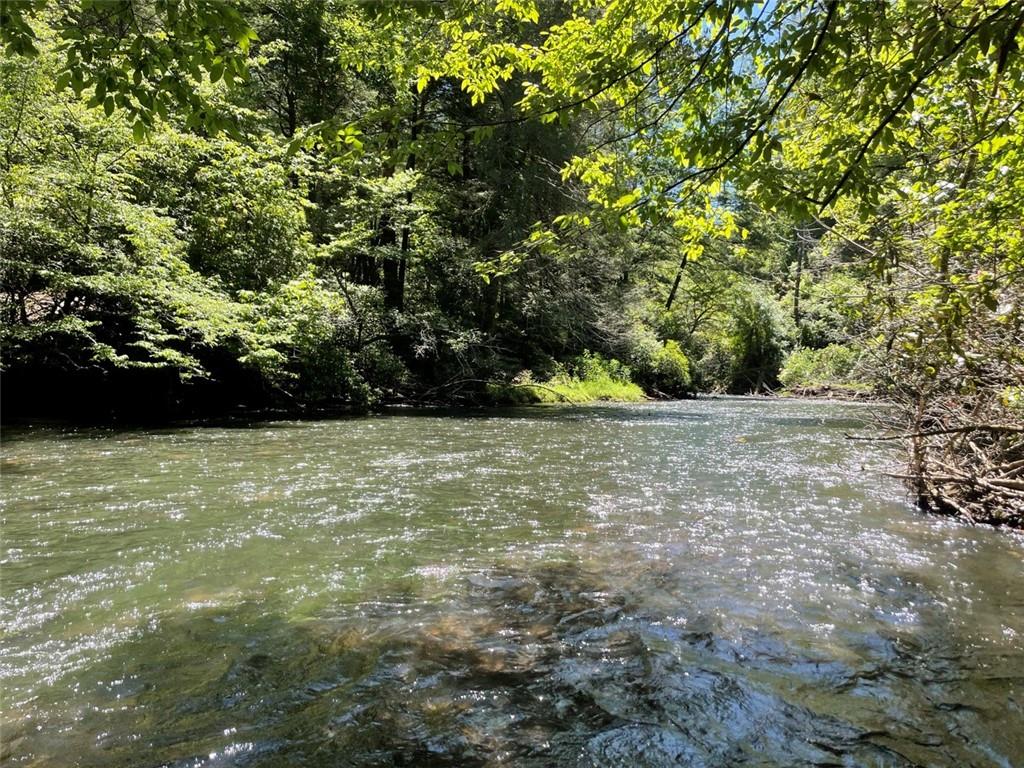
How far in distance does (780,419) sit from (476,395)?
9.79 meters

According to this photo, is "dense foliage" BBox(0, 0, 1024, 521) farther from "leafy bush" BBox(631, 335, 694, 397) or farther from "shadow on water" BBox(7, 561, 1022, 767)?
"shadow on water" BBox(7, 561, 1022, 767)

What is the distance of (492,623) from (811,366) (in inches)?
1302

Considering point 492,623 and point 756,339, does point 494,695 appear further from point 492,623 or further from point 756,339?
point 756,339

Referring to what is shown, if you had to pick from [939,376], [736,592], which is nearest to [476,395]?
[939,376]

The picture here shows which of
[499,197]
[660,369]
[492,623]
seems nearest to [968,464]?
[492,623]

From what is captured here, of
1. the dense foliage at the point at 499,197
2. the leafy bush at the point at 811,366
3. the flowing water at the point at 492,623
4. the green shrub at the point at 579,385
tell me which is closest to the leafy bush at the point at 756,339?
the leafy bush at the point at 811,366

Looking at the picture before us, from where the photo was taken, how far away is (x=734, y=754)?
299 centimetres

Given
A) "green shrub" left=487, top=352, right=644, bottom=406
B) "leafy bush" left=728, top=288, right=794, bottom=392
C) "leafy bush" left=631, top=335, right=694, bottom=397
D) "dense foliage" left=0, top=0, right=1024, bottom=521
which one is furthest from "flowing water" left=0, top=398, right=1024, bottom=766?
"leafy bush" left=728, top=288, right=794, bottom=392

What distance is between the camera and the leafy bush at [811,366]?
27.7m

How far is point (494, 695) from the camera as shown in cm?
340

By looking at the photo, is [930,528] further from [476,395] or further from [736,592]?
[476,395]

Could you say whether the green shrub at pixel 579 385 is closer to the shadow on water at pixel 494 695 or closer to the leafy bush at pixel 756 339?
the leafy bush at pixel 756 339

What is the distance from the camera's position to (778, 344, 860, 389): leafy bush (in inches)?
1089

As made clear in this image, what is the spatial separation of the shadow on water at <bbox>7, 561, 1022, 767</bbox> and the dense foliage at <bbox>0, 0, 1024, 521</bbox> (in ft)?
7.95
